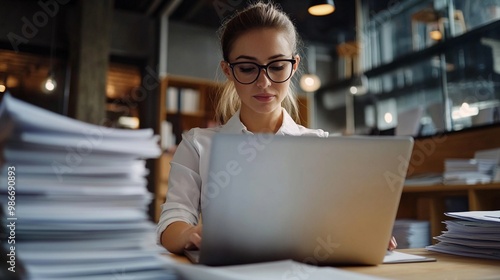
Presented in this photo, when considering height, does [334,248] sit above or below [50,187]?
below

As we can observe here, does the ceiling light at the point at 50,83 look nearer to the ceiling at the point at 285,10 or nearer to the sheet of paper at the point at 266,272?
the ceiling at the point at 285,10

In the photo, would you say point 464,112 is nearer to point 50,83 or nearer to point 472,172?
point 472,172

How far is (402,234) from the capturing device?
7.30 feet

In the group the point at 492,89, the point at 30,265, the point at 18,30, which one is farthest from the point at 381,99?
the point at 30,265

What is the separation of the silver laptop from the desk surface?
0.06 meters

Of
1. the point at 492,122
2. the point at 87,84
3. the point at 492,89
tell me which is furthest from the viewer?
the point at 87,84

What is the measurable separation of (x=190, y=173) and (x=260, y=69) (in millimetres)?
391

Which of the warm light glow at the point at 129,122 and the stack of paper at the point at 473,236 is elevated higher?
the warm light glow at the point at 129,122

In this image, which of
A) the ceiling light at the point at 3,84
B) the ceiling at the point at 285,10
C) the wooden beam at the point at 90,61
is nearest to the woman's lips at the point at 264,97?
the ceiling light at the point at 3,84

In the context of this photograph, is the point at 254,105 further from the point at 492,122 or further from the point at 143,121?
the point at 143,121

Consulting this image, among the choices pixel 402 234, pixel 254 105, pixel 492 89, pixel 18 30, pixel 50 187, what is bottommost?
pixel 402 234

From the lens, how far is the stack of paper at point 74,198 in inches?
18.3

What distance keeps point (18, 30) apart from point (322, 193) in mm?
5560

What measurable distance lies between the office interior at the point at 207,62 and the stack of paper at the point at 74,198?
280 cm
